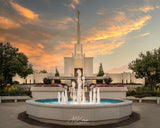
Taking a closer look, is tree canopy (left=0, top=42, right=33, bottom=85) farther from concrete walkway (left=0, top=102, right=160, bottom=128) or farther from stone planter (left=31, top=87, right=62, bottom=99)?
concrete walkway (left=0, top=102, right=160, bottom=128)

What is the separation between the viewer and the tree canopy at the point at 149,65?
25.2 meters

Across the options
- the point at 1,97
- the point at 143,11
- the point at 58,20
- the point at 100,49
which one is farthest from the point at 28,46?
the point at 143,11

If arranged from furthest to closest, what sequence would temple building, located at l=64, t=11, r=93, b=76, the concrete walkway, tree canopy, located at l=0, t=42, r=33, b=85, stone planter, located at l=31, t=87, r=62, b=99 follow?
temple building, located at l=64, t=11, r=93, b=76 → tree canopy, located at l=0, t=42, r=33, b=85 → stone planter, located at l=31, t=87, r=62, b=99 → the concrete walkway

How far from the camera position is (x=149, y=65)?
83.5 ft

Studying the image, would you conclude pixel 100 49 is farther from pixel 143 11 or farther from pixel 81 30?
pixel 143 11

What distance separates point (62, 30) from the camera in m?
26.8

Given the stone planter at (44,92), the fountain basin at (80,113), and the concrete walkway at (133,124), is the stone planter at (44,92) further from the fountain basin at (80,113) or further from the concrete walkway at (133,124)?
the fountain basin at (80,113)

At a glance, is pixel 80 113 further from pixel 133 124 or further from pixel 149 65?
pixel 149 65

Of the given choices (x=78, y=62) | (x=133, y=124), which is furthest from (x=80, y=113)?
(x=78, y=62)

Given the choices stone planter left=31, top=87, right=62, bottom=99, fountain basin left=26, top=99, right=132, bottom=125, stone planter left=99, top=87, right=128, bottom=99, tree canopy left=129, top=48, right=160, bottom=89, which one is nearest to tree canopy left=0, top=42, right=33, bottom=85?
stone planter left=31, top=87, right=62, bottom=99

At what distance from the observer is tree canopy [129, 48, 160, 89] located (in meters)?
25.2

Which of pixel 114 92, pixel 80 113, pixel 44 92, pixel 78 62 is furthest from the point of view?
pixel 78 62

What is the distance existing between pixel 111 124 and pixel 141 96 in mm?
12681

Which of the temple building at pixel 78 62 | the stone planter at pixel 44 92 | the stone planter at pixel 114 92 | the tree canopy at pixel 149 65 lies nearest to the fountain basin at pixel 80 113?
the stone planter at pixel 114 92
